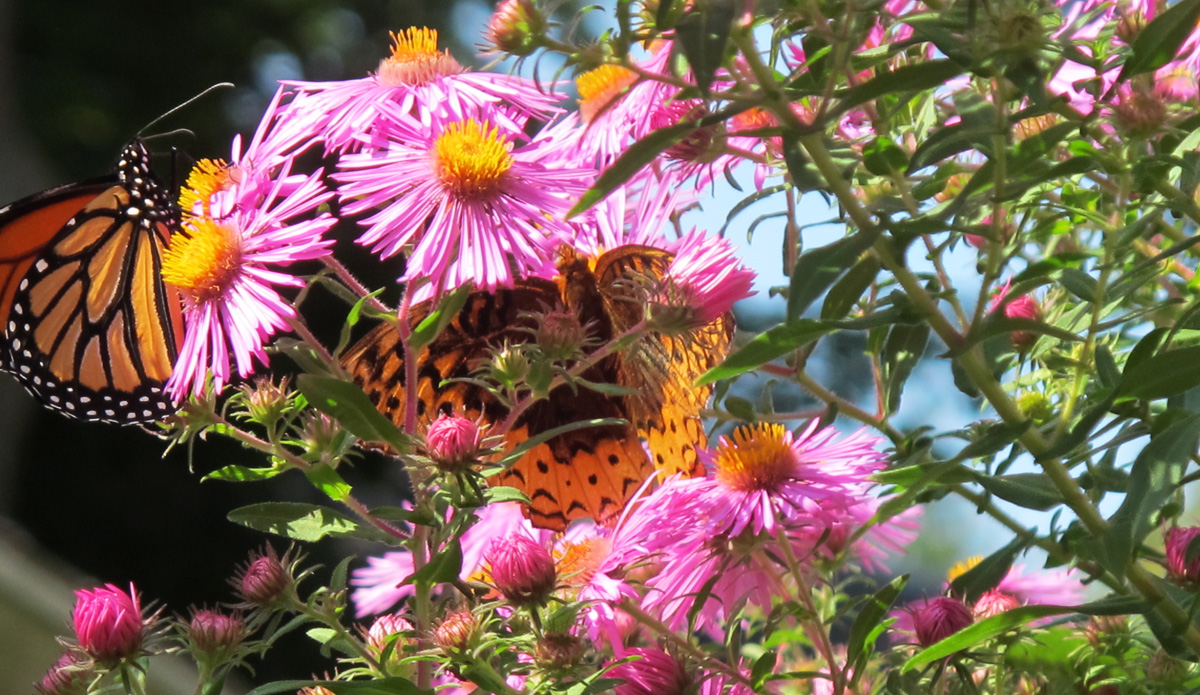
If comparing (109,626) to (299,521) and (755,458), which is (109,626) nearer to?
(299,521)

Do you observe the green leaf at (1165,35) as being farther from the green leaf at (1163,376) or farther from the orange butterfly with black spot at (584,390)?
the orange butterfly with black spot at (584,390)

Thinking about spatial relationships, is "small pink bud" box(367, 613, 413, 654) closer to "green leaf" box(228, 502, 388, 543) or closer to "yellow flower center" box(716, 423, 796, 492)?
"green leaf" box(228, 502, 388, 543)

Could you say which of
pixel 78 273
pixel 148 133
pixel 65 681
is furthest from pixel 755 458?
Result: pixel 148 133

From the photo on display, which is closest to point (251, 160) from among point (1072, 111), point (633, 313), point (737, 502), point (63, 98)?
point (633, 313)

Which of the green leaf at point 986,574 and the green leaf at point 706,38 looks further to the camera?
the green leaf at point 986,574

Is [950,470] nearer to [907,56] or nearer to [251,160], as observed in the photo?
[907,56]

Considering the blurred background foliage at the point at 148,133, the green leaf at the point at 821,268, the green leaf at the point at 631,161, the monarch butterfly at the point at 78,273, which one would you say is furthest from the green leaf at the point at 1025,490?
the blurred background foliage at the point at 148,133

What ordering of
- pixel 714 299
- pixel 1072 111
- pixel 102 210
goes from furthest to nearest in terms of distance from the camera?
A: pixel 102 210 < pixel 714 299 < pixel 1072 111
